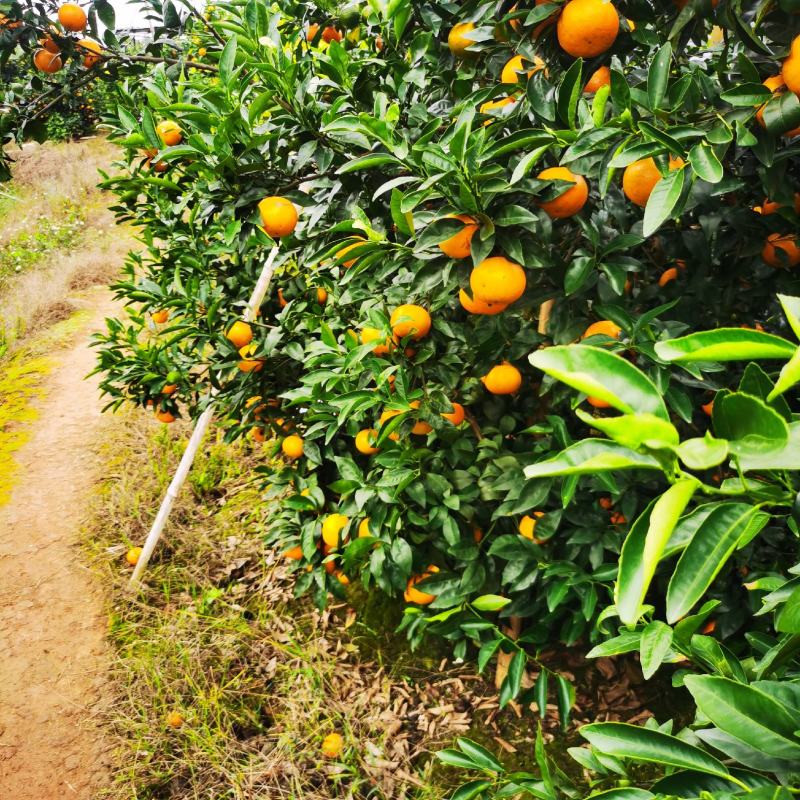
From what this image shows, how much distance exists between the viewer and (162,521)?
3055 millimetres

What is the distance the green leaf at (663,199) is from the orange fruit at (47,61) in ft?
7.18

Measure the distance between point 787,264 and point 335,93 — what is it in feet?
4.37

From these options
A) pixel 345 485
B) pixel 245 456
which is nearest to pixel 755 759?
pixel 345 485

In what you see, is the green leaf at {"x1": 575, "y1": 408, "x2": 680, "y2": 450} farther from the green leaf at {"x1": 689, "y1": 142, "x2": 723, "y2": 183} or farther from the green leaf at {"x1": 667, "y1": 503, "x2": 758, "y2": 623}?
the green leaf at {"x1": 689, "y1": 142, "x2": 723, "y2": 183}

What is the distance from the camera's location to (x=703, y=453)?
383 millimetres

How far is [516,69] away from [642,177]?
367mm

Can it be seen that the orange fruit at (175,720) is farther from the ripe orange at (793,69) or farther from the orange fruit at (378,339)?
the ripe orange at (793,69)

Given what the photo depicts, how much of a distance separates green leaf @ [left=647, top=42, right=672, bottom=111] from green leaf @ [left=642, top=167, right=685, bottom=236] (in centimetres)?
16

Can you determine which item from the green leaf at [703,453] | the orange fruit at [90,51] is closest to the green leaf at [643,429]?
the green leaf at [703,453]

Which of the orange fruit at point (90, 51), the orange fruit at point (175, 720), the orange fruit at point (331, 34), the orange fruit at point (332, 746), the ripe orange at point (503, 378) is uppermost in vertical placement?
the orange fruit at point (90, 51)

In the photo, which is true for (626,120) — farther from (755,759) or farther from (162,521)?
(162,521)

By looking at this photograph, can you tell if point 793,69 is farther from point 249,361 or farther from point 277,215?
point 249,361

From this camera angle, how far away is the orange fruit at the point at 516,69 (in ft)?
3.69

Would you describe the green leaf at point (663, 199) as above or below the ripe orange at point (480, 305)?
above
